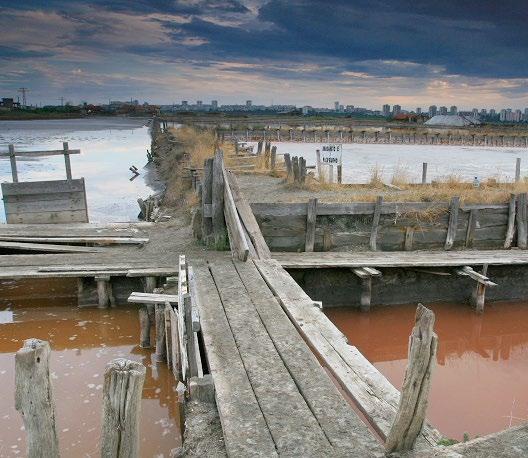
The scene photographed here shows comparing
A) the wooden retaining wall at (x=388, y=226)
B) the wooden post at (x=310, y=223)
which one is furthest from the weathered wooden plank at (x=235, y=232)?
the wooden post at (x=310, y=223)

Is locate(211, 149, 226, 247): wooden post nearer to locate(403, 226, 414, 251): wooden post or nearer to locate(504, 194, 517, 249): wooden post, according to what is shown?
locate(403, 226, 414, 251): wooden post

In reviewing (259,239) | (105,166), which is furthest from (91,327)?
(105,166)

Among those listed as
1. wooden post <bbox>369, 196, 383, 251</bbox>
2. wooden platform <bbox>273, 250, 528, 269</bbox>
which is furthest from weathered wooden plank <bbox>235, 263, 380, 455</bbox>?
wooden post <bbox>369, 196, 383, 251</bbox>

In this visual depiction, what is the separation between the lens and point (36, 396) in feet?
9.39

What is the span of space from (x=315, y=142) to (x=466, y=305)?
44806 mm

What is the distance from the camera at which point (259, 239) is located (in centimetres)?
1081

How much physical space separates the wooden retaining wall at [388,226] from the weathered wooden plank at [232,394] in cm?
533

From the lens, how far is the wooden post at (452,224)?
12.9 meters

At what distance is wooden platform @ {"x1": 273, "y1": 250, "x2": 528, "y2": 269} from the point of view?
10867 millimetres

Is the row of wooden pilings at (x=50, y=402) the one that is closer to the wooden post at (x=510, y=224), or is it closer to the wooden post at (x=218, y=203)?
the wooden post at (x=218, y=203)

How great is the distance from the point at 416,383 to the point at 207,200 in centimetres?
812

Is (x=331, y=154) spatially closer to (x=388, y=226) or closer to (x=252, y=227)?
(x=388, y=226)

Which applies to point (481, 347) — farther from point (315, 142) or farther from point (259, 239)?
point (315, 142)

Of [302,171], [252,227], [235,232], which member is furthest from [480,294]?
[302,171]
